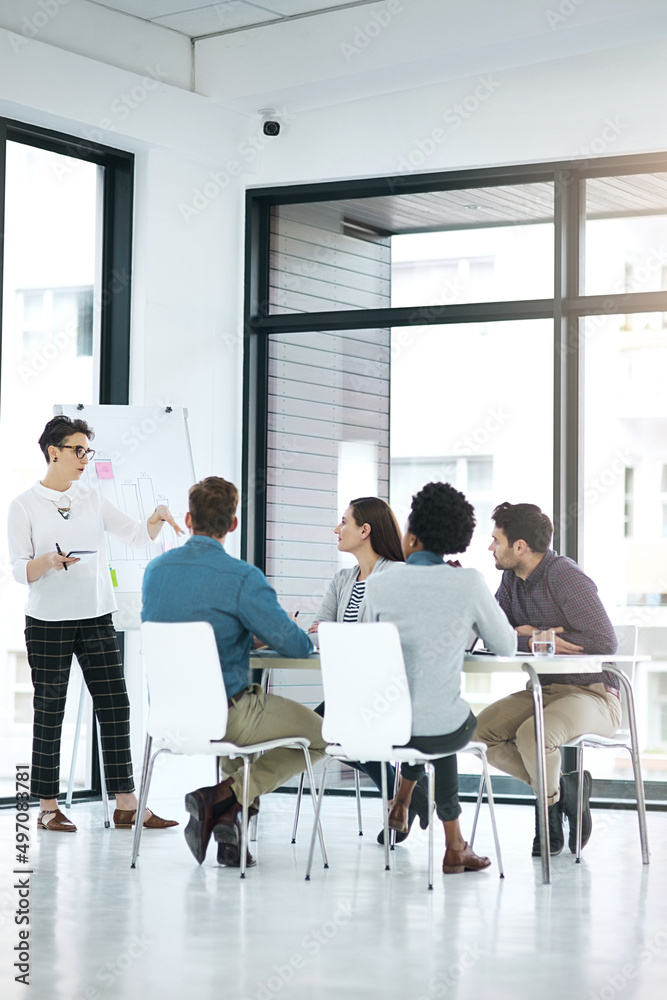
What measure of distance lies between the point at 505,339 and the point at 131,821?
288 cm

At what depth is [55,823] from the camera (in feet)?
15.9

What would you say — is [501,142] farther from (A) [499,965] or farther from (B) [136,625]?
(A) [499,965]

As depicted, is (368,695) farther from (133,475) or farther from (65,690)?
(133,475)

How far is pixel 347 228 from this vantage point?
6.52 meters

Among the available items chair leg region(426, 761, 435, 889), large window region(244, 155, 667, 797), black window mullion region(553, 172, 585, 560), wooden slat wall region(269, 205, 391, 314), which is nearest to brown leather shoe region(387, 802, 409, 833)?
chair leg region(426, 761, 435, 889)

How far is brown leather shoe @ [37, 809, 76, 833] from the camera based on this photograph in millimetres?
4848

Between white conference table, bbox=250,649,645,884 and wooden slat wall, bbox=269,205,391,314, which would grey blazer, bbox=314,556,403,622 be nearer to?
white conference table, bbox=250,649,645,884

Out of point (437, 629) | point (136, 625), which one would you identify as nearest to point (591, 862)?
point (437, 629)

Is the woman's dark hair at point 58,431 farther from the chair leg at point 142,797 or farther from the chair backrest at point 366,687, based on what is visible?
the chair backrest at point 366,687

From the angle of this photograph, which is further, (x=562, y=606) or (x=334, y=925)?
(x=562, y=606)

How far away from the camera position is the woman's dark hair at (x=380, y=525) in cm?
473

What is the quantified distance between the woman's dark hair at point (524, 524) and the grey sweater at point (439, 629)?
0.61 metres

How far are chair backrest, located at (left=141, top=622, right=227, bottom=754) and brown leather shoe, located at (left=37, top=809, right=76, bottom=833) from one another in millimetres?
1055

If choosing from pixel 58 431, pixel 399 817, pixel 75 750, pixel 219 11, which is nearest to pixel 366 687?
pixel 399 817
